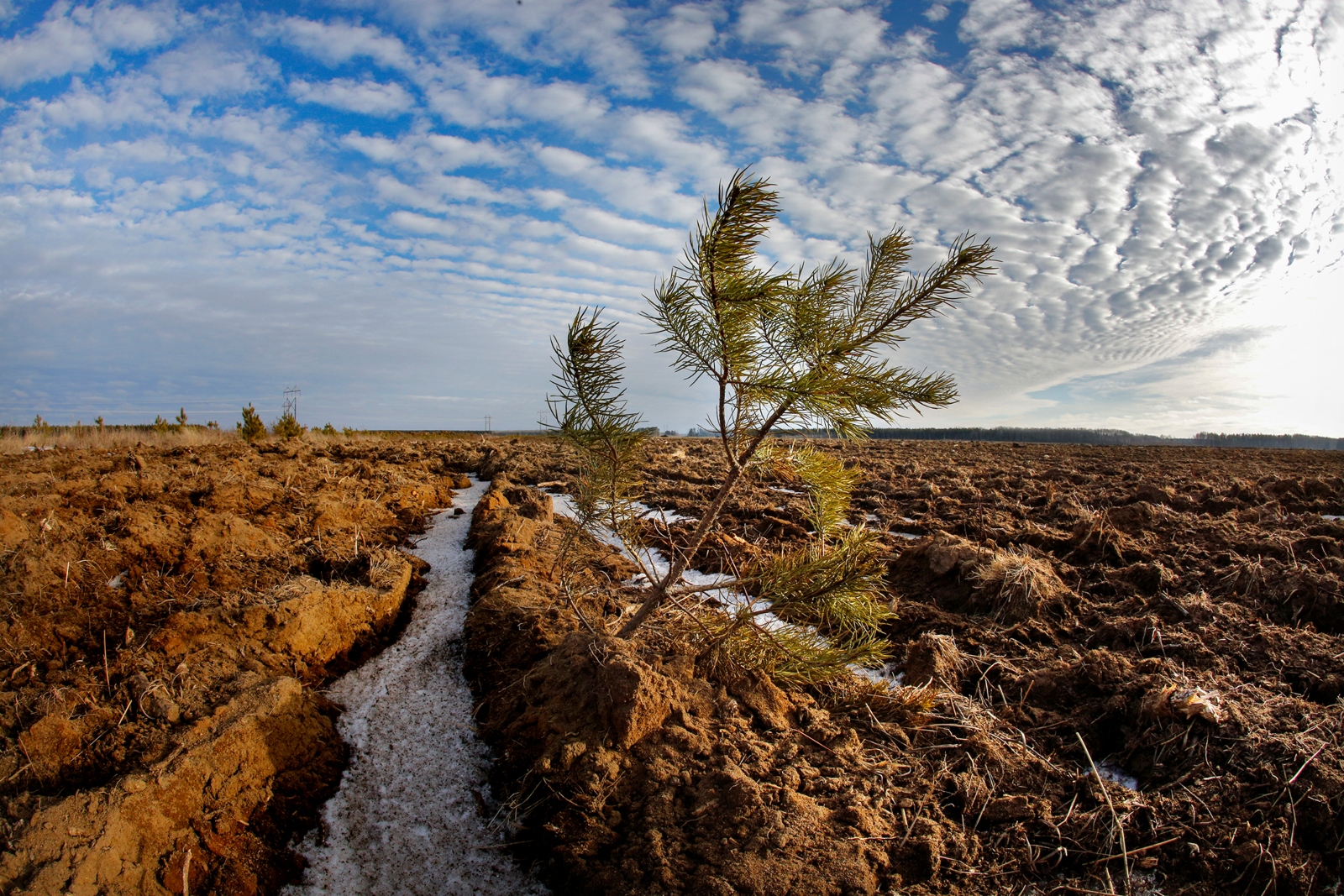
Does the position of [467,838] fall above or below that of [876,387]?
below

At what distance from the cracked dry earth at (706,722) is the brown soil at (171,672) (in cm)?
2

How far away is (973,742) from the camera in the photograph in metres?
2.77

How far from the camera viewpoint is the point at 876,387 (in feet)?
8.79

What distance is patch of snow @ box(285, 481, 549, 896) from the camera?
2.51 m

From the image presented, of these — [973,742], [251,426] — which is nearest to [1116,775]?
[973,742]

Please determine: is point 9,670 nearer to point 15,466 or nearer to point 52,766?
point 52,766

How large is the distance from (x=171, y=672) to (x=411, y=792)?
5.10ft

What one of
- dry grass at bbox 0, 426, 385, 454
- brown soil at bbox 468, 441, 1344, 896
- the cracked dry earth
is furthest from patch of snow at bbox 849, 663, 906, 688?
dry grass at bbox 0, 426, 385, 454

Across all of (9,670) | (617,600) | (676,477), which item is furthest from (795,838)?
(676,477)

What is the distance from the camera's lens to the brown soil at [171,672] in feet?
7.91

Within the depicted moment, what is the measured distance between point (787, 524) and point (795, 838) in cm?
495

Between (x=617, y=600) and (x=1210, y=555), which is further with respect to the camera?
(x=1210, y=555)

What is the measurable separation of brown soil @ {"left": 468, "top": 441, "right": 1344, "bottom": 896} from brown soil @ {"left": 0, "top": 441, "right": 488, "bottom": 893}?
0.98 m

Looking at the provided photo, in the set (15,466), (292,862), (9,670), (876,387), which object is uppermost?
(876,387)
